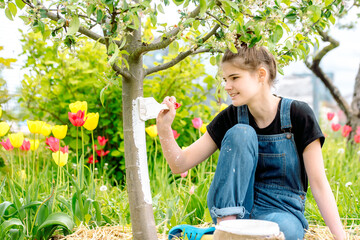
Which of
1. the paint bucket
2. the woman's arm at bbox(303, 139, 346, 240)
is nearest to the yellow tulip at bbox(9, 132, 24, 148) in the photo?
the paint bucket

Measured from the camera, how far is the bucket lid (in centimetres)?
119

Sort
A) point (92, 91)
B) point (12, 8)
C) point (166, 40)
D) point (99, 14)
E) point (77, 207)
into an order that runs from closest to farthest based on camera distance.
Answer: point (99, 14) < point (12, 8) < point (166, 40) < point (77, 207) < point (92, 91)

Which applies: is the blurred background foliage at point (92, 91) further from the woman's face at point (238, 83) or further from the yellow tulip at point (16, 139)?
the woman's face at point (238, 83)

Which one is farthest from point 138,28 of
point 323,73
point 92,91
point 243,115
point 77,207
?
point 323,73

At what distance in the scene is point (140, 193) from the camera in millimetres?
1521

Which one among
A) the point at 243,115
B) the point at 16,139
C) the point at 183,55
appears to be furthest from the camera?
the point at 16,139

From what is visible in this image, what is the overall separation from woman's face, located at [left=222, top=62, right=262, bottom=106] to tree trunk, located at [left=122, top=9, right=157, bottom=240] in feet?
1.08

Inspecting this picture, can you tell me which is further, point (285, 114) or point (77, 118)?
point (77, 118)

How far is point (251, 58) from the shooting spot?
160 centimetres

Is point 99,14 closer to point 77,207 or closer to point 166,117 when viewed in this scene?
point 166,117

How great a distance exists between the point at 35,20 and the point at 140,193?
A: 0.70 meters

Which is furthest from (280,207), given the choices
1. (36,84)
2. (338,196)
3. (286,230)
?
(36,84)

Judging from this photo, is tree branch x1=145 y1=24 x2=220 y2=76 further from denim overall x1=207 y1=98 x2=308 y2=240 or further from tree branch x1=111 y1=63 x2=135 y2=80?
denim overall x1=207 y1=98 x2=308 y2=240

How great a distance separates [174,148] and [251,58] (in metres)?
0.47
